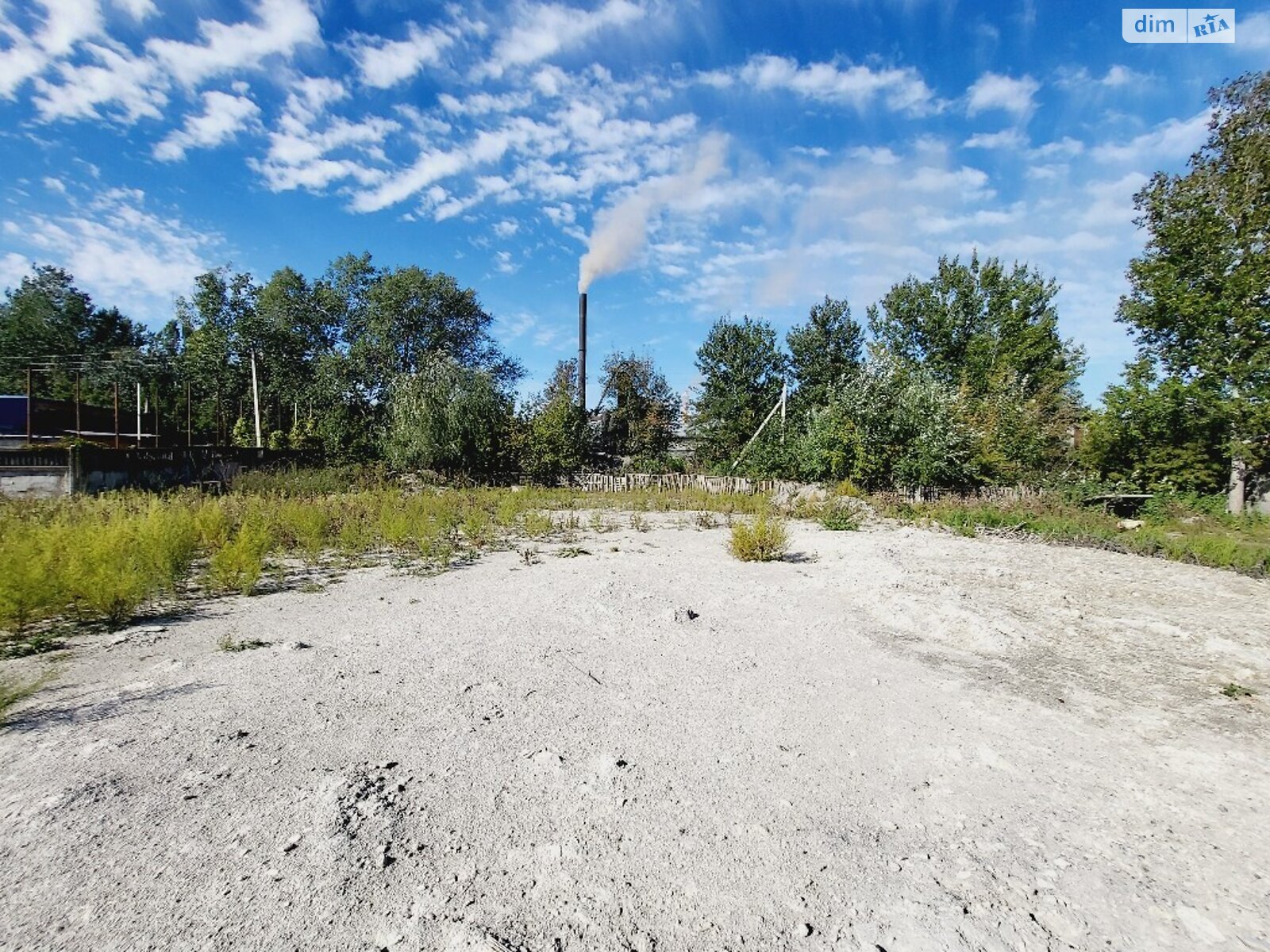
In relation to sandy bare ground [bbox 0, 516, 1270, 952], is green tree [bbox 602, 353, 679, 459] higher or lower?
higher

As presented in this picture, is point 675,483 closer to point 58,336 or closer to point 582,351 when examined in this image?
point 582,351

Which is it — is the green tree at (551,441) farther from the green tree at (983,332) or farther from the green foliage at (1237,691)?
the green foliage at (1237,691)

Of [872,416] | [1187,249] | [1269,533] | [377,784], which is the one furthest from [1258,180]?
[377,784]

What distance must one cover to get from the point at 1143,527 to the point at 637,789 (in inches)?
498

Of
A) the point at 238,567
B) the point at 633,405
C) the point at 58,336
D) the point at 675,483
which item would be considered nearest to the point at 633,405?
the point at 633,405

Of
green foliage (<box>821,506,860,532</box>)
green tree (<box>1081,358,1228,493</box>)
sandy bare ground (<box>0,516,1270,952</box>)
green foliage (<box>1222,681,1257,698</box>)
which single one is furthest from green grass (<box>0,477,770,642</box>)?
green tree (<box>1081,358,1228,493</box>)

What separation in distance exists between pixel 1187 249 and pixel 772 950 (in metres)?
16.5

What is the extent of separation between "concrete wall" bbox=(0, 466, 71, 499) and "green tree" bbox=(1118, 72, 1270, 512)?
22309mm

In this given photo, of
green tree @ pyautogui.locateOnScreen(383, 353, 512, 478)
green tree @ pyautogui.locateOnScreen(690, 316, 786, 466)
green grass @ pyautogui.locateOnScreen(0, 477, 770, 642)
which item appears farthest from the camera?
green tree @ pyautogui.locateOnScreen(690, 316, 786, 466)

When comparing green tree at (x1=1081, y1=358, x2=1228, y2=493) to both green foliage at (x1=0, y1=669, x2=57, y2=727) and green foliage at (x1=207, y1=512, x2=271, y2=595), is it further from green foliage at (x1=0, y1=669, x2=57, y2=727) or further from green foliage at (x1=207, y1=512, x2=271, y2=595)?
green foliage at (x1=0, y1=669, x2=57, y2=727)

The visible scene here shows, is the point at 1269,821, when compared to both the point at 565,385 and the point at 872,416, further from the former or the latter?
the point at 565,385

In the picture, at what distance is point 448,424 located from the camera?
62.1ft

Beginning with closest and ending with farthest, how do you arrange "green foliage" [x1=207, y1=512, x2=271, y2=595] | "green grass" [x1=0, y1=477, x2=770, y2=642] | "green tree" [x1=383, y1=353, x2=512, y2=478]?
"green grass" [x1=0, y1=477, x2=770, y2=642] → "green foliage" [x1=207, y1=512, x2=271, y2=595] → "green tree" [x1=383, y1=353, x2=512, y2=478]

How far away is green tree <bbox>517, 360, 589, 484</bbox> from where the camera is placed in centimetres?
1892
